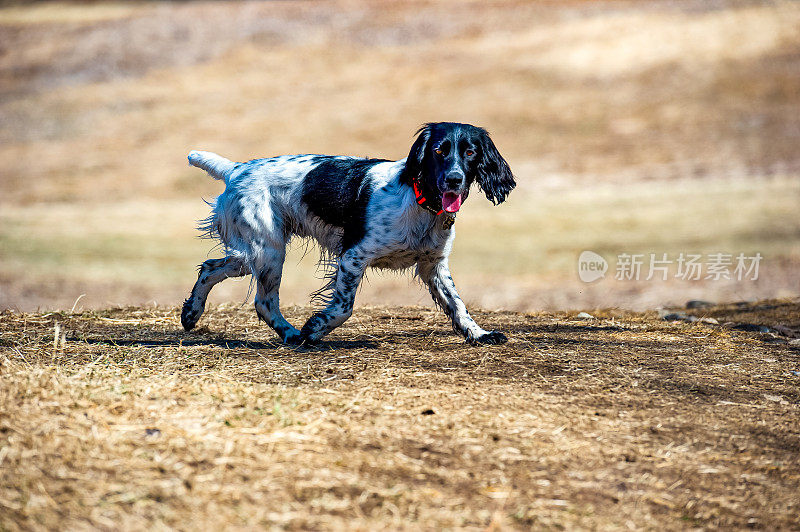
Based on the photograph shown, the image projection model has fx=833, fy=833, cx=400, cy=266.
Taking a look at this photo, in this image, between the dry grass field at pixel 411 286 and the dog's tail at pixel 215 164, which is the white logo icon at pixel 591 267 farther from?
the dog's tail at pixel 215 164

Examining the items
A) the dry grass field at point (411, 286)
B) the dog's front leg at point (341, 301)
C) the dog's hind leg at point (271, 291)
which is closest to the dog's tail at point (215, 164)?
the dog's hind leg at point (271, 291)

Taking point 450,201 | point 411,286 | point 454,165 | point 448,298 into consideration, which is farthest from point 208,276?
point 411,286

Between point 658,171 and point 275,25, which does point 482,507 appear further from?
point 275,25

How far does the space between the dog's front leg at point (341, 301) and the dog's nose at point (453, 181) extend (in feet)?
2.80

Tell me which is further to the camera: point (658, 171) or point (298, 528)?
point (658, 171)

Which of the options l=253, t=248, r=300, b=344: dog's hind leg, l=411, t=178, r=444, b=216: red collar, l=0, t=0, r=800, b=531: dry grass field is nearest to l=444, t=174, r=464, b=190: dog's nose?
l=411, t=178, r=444, b=216: red collar

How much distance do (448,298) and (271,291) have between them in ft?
4.29

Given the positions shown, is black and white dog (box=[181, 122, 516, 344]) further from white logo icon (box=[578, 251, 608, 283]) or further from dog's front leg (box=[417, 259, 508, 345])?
white logo icon (box=[578, 251, 608, 283])

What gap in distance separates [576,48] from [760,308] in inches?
813

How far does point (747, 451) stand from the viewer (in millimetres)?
4008

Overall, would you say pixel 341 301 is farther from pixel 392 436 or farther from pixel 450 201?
pixel 392 436

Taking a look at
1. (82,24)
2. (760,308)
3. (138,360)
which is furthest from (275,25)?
(138,360)

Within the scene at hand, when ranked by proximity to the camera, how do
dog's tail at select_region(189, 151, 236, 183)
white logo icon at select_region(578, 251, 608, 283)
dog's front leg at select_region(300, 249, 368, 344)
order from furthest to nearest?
white logo icon at select_region(578, 251, 608, 283) → dog's tail at select_region(189, 151, 236, 183) → dog's front leg at select_region(300, 249, 368, 344)

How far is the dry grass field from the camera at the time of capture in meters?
3.42
